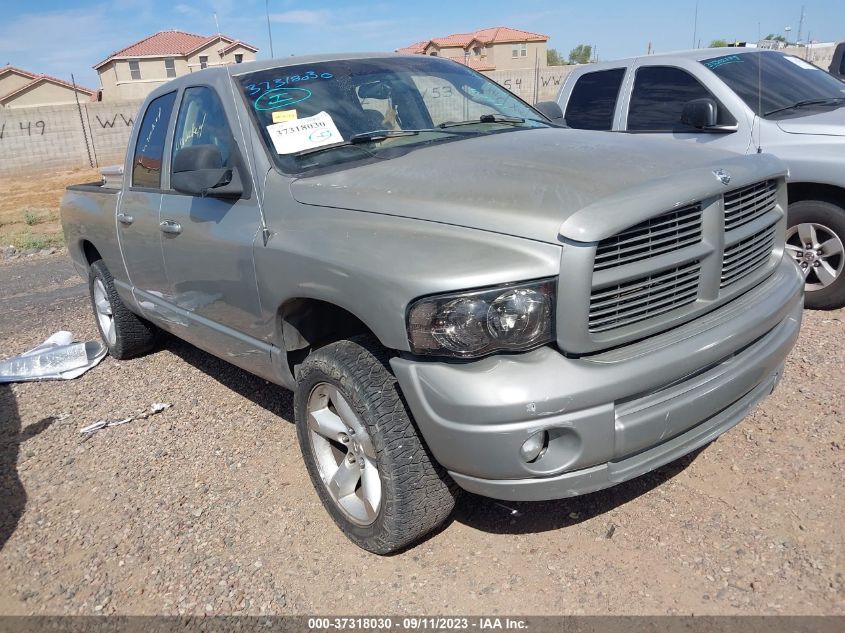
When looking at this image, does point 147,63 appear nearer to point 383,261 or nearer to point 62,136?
point 62,136

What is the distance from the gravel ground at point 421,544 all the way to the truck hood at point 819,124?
67.2 inches

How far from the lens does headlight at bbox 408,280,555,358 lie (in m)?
2.27

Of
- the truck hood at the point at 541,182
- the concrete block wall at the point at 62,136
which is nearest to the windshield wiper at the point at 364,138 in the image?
the truck hood at the point at 541,182

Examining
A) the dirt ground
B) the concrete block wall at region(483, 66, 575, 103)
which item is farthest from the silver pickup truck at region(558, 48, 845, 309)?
the concrete block wall at region(483, 66, 575, 103)

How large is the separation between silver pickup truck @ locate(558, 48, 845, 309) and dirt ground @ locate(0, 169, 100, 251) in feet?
29.7

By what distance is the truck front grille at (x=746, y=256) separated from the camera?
273 cm

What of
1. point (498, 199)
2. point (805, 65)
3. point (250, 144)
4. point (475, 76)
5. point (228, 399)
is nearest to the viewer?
point (498, 199)

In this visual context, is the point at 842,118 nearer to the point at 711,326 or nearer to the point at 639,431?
the point at 711,326

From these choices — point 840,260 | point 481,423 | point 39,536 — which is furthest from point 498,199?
point 840,260

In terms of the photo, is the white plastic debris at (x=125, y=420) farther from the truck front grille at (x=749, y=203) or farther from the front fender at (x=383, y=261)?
the truck front grille at (x=749, y=203)

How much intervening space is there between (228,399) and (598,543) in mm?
2655

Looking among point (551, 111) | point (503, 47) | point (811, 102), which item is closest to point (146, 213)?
point (551, 111)

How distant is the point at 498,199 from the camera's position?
2482mm

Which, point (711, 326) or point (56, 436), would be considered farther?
point (56, 436)
